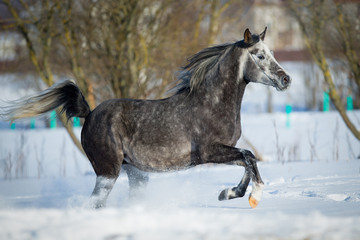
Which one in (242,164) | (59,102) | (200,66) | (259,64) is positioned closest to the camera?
(242,164)

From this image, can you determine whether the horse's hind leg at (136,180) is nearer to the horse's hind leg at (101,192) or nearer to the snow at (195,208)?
the snow at (195,208)

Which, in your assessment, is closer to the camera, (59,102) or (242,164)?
(242,164)

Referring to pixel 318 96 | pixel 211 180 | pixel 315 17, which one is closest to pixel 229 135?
pixel 211 180

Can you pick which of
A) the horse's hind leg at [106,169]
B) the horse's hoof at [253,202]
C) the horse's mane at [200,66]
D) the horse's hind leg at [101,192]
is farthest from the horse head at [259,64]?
the horse's hind leg at [101,192]

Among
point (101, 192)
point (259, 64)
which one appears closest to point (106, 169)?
point (101, 192)

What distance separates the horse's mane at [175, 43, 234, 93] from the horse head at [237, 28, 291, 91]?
0.25 m

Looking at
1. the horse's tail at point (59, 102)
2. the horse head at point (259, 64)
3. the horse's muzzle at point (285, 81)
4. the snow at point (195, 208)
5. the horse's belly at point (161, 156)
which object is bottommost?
the snow at point (195, 208)

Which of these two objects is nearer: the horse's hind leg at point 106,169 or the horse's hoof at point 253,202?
the horse's hoof at point 253,202

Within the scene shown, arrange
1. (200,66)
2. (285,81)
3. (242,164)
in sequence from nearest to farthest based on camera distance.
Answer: (242,164), (285,81), (200,66)

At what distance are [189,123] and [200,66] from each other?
632 mm

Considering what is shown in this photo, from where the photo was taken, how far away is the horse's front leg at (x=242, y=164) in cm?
430

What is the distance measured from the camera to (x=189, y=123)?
4637mm

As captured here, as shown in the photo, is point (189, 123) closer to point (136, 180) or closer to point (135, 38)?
point (136, 180)

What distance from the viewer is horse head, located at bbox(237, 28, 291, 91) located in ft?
15.0
